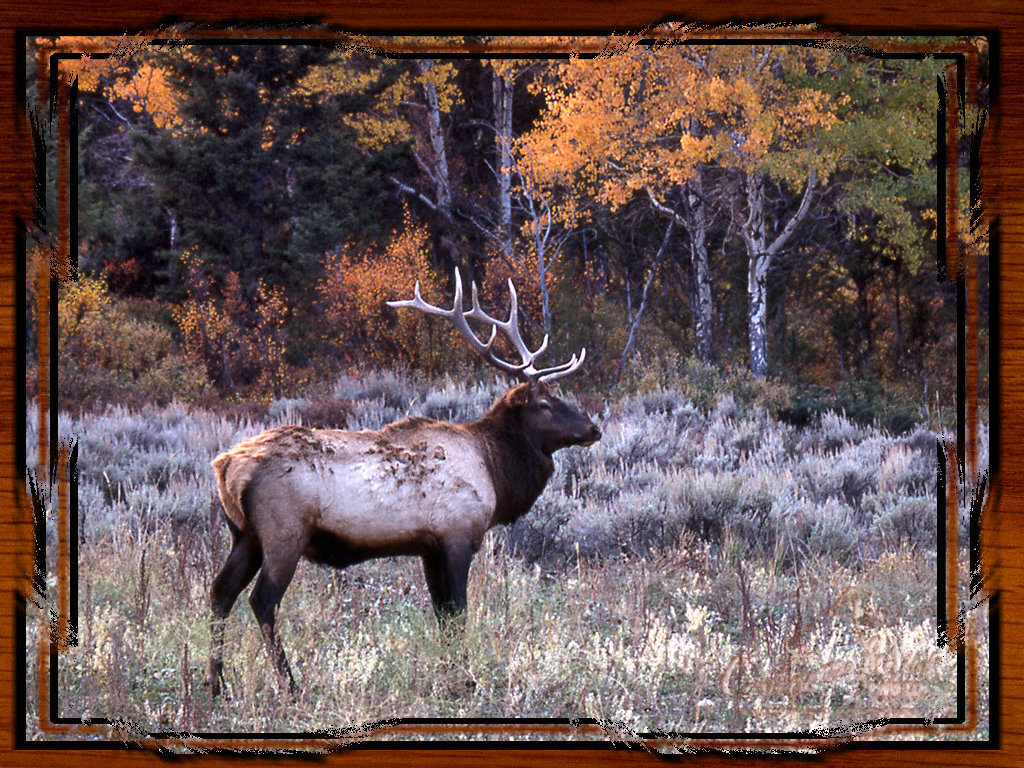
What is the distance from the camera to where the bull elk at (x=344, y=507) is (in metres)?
4.33

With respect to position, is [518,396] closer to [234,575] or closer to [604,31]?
[234,575]

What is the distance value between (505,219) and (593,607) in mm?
9473

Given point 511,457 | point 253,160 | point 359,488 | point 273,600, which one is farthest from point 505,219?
point 273,600

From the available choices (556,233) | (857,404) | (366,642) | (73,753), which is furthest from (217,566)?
(556,233)

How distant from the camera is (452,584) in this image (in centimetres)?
460

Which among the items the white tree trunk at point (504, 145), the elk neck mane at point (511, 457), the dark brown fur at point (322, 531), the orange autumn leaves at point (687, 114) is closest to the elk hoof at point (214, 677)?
the dark brown fur at point (322, 531)

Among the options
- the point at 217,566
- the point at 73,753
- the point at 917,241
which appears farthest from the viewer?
the point at 917,241

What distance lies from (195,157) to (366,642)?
979cm

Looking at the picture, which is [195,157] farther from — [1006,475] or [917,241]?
[1006,475]

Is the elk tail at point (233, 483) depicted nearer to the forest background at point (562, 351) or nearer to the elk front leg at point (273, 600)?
the elk front leg at point (273, 600)

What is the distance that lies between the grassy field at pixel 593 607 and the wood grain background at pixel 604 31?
0.51ft

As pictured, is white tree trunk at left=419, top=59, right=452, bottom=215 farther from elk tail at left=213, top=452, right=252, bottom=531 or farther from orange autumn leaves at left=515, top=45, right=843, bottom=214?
elk tail at left=213, top=452, right=252, bottom=531

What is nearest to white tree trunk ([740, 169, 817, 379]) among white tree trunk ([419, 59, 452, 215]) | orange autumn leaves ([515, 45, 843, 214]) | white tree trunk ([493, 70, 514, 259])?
orange autumn leaves ([515, 45, 843, 214])

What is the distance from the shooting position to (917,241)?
42.8 ft
